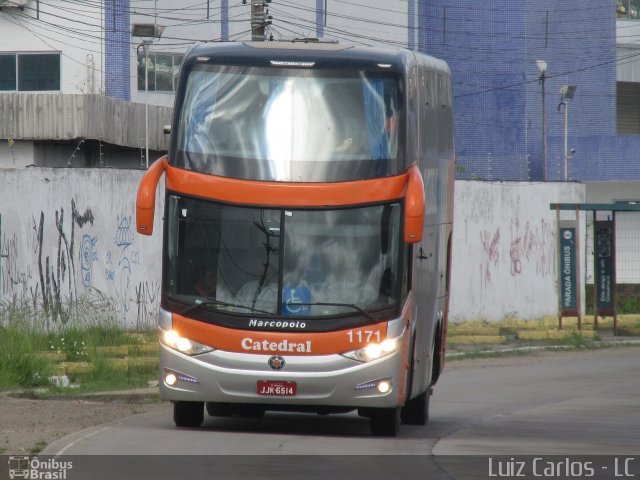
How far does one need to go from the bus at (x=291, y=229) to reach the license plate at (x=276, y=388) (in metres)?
0.01

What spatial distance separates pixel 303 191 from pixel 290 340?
1439mm

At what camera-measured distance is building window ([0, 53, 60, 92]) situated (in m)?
46.6

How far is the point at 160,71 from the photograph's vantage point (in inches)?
1939

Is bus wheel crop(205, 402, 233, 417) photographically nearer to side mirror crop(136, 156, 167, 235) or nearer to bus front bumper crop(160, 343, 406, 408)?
bus front bumper crop(160, 343, 406, 408)

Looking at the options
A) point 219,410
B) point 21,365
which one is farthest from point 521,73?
point 219,410

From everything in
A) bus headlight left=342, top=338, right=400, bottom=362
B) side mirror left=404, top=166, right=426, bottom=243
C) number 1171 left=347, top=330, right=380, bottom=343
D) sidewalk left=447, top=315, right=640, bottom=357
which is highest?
side mirror left=404, top=166, right=426, bottom=243

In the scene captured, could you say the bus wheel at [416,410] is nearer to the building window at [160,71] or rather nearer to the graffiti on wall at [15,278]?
the graffiti on wall at [15,278]

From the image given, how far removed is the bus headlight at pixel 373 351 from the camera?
14367 mm

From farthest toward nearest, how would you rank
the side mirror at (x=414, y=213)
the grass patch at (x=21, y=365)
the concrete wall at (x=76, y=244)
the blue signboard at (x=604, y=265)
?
the blue signboard at (x=604, y=265), the concrete wall at (x=76, y=244), the grass patch at (x=21, y=365), the side mirror at (x=414, y=213)

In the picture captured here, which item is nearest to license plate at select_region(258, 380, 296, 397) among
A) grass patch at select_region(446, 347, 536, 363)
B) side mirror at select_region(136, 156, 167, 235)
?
side mirror at select_region(136, 156, 167, 235)

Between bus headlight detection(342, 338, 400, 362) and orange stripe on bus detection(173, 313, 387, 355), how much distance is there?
0.13ft

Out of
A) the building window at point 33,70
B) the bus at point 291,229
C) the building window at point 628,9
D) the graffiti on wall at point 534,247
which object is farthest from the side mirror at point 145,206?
the building window at point 628,9

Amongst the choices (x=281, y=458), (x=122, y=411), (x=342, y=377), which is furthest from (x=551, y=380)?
(x=281, y=458)

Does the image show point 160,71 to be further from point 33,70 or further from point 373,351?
point 373,351
